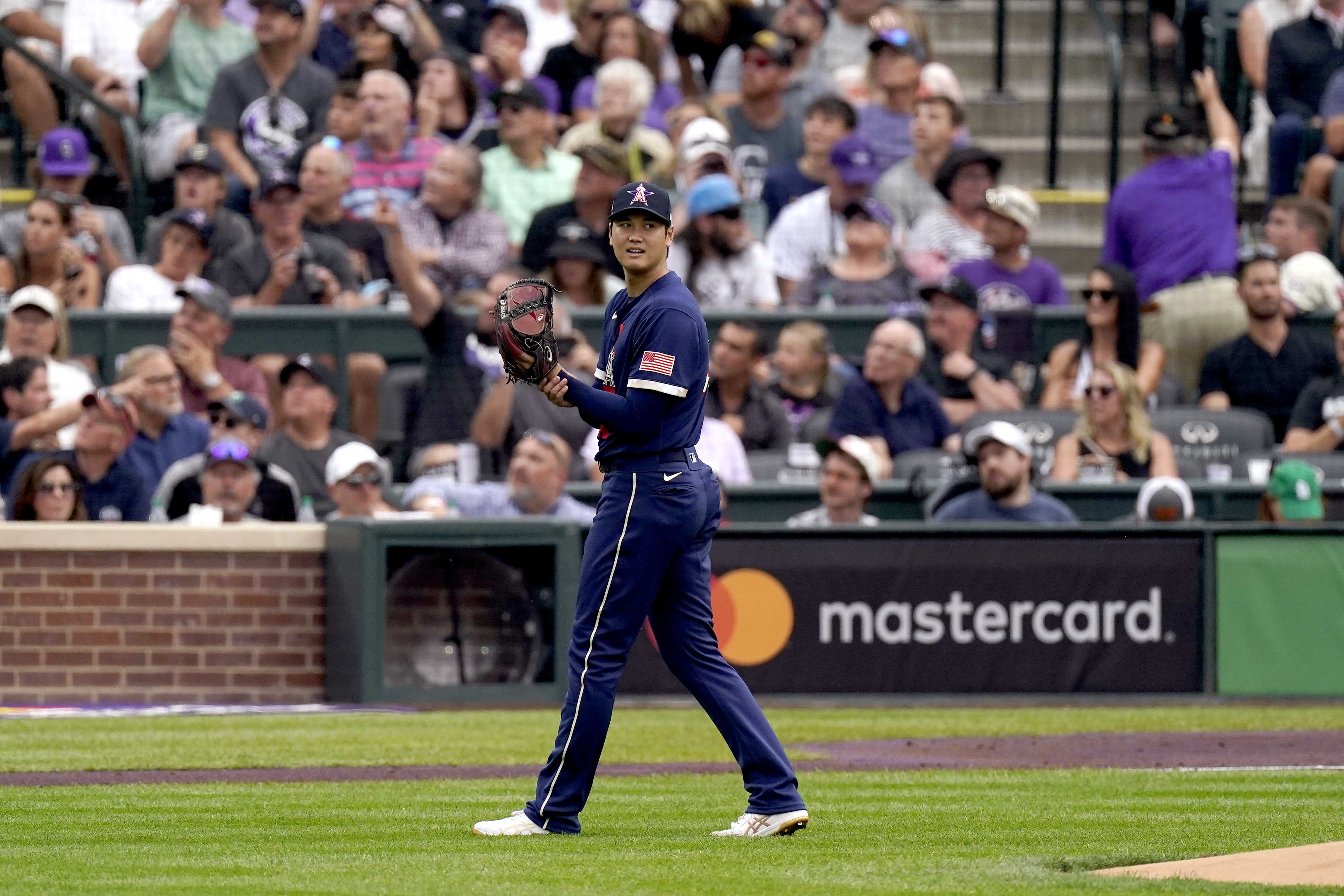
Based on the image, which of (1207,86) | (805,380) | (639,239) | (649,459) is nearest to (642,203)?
(639,239)

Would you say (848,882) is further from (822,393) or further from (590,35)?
(590,35)

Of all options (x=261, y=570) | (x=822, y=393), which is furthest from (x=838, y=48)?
(x=261, y=570)

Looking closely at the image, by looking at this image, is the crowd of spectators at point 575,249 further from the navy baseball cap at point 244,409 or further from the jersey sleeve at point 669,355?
the jersey sleeve at point 669,355

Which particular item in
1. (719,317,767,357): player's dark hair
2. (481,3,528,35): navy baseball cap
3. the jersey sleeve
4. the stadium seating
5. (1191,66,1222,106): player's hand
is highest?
(481,3,528,35): navy baseball cap

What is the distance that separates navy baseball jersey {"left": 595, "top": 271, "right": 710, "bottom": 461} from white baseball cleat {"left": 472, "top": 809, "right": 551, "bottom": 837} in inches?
41.9

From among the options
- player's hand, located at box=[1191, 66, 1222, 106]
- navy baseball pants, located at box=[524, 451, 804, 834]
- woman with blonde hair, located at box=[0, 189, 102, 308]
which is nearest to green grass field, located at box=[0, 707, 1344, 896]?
navy baseball pants, located at box=[524, 451, 804, 834]

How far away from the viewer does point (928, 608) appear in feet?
39.0

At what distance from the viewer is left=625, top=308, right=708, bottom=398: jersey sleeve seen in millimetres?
6113

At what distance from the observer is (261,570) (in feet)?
38.4

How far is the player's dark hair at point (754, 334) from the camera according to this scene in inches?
507

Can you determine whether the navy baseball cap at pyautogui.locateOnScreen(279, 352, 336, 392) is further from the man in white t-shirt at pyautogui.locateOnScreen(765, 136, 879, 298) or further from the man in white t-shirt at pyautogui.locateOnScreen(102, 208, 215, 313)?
the man in white t-shirt at pyautogui.locateOnScreen(765, 136, 879, 298)

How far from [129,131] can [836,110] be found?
Answer: 15.6 ft

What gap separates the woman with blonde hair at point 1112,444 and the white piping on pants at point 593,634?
Answer: 6878mm

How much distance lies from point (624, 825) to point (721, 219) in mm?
7621
